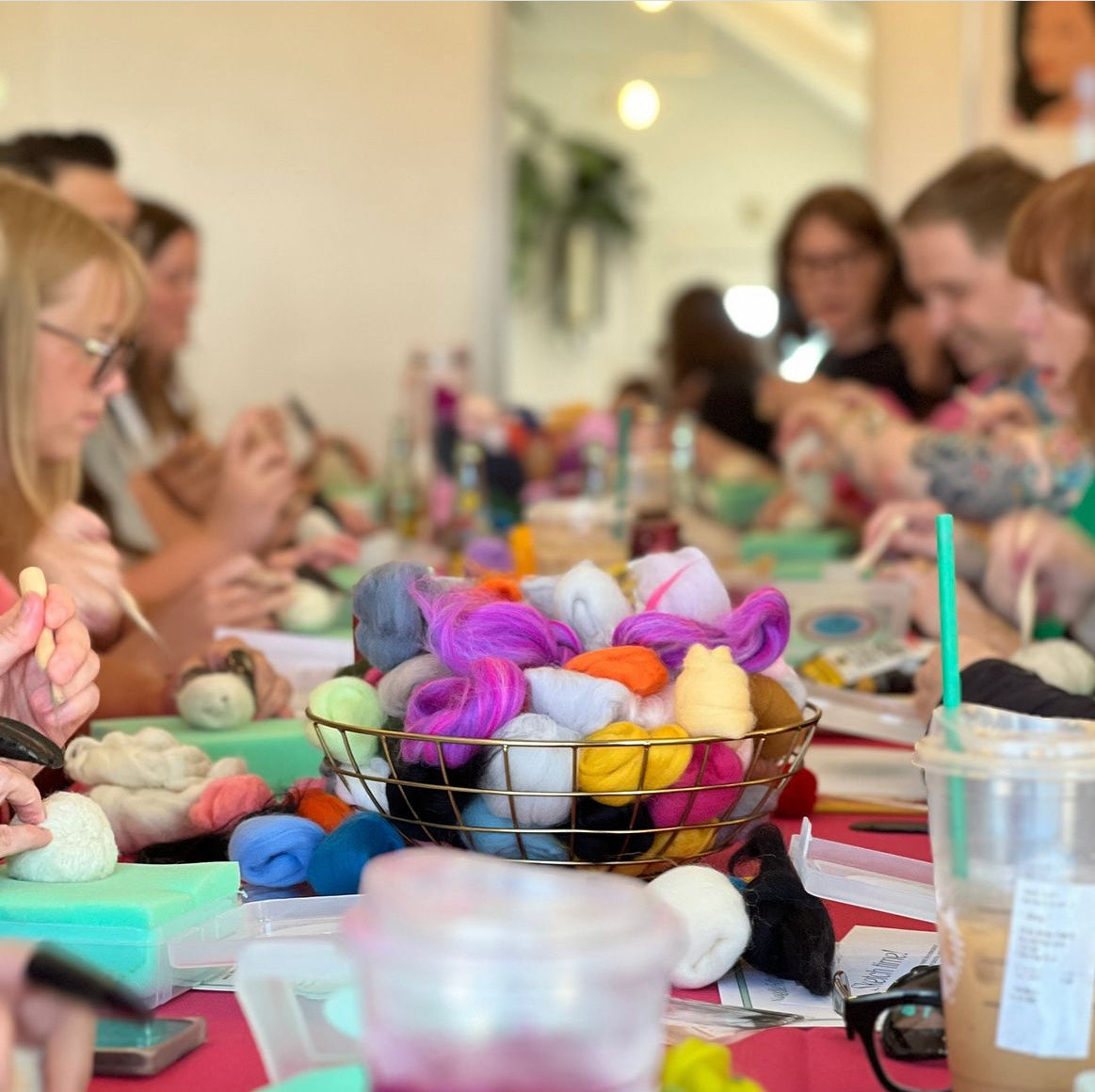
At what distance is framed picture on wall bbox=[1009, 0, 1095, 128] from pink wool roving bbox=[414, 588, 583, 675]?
3.50m

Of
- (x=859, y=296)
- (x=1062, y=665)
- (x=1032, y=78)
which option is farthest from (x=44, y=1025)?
(x=1032, y=78)

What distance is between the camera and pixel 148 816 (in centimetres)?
95

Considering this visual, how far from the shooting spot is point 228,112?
3.73m

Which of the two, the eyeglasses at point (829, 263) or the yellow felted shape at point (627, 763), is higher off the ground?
the eyeglasses at point (829, 263)

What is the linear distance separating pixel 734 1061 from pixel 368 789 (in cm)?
28

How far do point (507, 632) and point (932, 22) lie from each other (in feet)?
11.9

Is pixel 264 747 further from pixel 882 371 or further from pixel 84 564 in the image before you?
pixel 882 371

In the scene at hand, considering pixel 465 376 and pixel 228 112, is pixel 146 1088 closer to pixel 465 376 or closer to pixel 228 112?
pixel 465 376

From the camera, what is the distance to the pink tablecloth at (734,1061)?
2.24ft

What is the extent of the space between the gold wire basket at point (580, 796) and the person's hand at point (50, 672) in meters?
0.14

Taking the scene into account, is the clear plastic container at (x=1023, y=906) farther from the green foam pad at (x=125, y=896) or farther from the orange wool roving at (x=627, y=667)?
the green foam pad at (x=125, y=896)

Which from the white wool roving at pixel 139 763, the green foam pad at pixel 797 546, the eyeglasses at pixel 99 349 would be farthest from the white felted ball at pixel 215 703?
the green foam pad at pixel 797 546

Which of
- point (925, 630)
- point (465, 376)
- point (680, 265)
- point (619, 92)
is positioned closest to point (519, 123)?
point (619, 92)

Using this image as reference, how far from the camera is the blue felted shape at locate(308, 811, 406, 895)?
2.89ft
